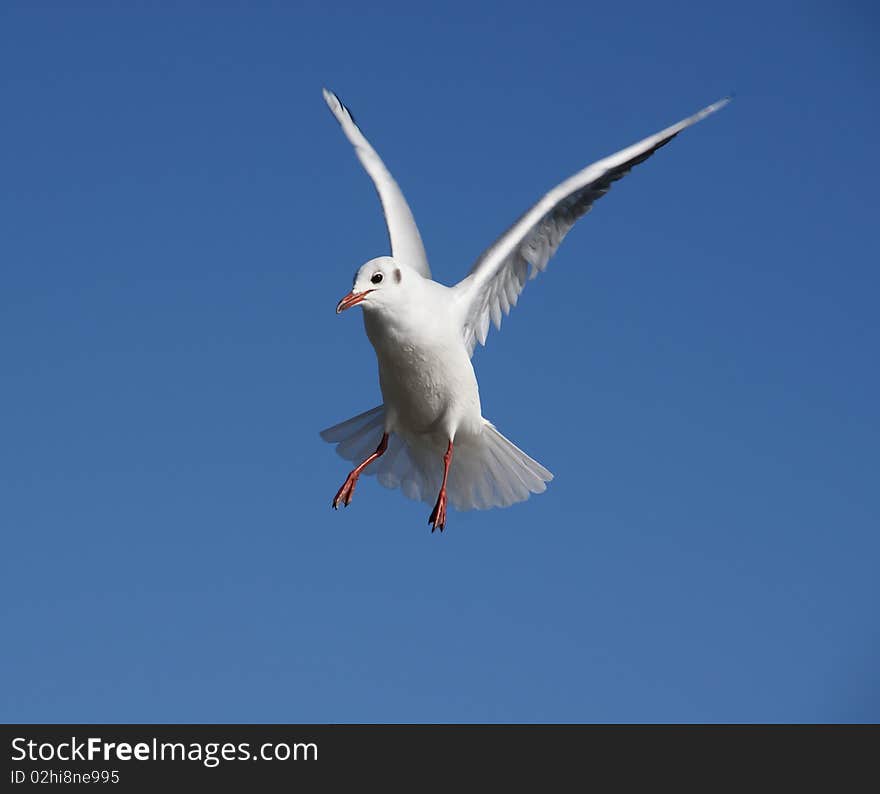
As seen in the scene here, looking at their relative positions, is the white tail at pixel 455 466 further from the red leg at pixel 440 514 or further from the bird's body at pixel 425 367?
the red leg at pixel 440 514

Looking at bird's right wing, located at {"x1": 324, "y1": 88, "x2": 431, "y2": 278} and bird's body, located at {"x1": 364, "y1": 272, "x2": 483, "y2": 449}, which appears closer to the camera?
bird's body, located at {"x1": 364, "y1": 272, "x2": 483, "y2": 449}

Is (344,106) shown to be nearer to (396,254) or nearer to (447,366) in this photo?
(396,254)

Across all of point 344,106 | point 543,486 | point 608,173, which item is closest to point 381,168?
point 344,106

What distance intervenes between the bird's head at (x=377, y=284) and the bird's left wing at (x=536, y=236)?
2.67 feet

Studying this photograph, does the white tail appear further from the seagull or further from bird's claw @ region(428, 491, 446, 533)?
bird's claw @ region(428, 491, 446, 533)

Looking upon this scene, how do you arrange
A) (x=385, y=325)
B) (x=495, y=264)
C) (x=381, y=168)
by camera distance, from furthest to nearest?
(x=381, y=168) < (x=495, y=264) < (x=385, y=325)

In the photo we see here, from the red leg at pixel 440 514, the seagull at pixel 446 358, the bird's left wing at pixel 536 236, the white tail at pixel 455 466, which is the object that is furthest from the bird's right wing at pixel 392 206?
the red leg at pixel 440 514

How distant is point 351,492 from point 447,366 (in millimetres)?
837

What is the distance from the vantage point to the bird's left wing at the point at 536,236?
832 cm

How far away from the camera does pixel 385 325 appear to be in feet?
24.8

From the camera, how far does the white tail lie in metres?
8.59

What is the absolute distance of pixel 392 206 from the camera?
873cm

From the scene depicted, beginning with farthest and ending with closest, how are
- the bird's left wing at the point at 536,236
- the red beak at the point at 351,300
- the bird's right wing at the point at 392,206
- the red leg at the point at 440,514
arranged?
the bird's right wing at the point at 392,206 → the bird's left wing at the point at 536,236 → the red leg at the point at 440,514 → the red beak at the point at 351,300

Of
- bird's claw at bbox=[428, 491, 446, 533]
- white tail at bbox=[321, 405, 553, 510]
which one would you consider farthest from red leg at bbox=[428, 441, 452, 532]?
white tail at bbox=[321, 405, 553, 510]
